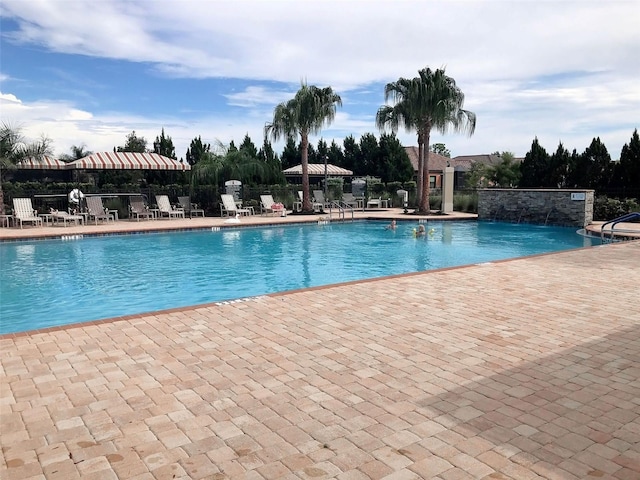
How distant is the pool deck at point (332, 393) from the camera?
267 cm

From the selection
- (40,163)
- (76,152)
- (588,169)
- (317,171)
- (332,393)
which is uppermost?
(76,152)

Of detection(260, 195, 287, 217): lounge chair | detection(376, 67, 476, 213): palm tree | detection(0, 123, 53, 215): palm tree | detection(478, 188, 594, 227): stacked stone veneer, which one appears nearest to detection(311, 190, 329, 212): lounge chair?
detection(260, 195, 287, 217): lounge chair

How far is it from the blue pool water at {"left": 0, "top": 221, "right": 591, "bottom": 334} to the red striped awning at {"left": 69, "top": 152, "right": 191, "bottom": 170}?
4.77m

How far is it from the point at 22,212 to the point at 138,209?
4226mm

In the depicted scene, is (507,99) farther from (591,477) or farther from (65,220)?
(591,477)

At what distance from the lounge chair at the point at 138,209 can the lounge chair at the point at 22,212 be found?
11.9 feet

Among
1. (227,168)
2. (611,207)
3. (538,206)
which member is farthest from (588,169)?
(227,168)

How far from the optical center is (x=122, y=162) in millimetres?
Answer: 19422

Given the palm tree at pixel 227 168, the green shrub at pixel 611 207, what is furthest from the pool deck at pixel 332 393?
the palm tree at pixel 227 168

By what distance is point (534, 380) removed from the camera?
3.75 meters

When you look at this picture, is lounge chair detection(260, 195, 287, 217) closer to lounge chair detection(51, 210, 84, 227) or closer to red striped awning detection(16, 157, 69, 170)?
lounge chair detection(51, 210, 84, 227)

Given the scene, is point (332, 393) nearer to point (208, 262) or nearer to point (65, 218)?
Result: point (208, 262)

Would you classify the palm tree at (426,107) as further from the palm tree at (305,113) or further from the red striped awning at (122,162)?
the red striped awning at (122,162)

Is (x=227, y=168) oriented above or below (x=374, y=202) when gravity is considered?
above
